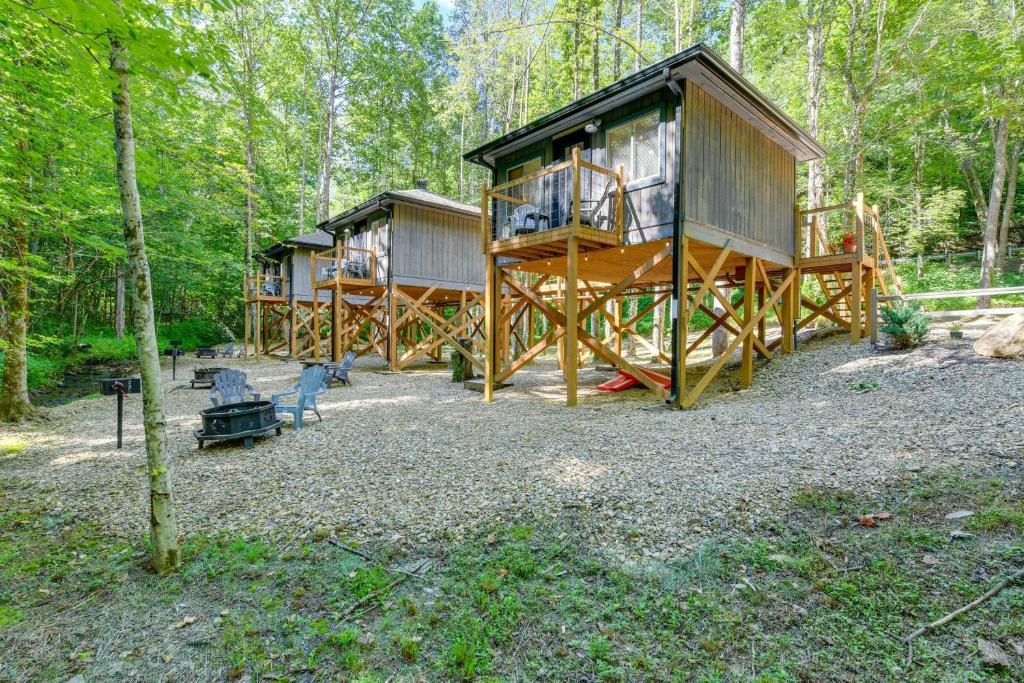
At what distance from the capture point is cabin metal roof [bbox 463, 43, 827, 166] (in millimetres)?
6945

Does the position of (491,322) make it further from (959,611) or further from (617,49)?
(617,49)

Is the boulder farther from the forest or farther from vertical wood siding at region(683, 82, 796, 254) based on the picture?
the forest

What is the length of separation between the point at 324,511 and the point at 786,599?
3.60 m

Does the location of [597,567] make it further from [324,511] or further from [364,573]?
[324,511]

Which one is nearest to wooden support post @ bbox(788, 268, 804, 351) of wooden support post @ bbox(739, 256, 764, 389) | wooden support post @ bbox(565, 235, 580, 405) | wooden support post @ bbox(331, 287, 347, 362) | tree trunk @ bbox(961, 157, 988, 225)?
wooden support post @ bbox(739, 256, 764, 389)

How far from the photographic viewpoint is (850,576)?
8.50 ft

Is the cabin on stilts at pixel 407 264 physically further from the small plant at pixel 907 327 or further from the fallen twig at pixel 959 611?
the fallen twig at pixel 959 611

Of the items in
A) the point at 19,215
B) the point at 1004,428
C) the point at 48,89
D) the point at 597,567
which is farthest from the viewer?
the point at 19,215

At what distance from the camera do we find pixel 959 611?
7.27 feet

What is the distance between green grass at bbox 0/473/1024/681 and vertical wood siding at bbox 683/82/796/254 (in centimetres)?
575

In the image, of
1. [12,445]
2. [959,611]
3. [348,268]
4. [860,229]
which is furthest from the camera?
[348,268]

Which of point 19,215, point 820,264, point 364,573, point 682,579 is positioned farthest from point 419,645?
point 820,264

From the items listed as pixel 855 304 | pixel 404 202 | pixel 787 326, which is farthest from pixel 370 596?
pixel 404 202

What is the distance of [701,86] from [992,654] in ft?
27.0
